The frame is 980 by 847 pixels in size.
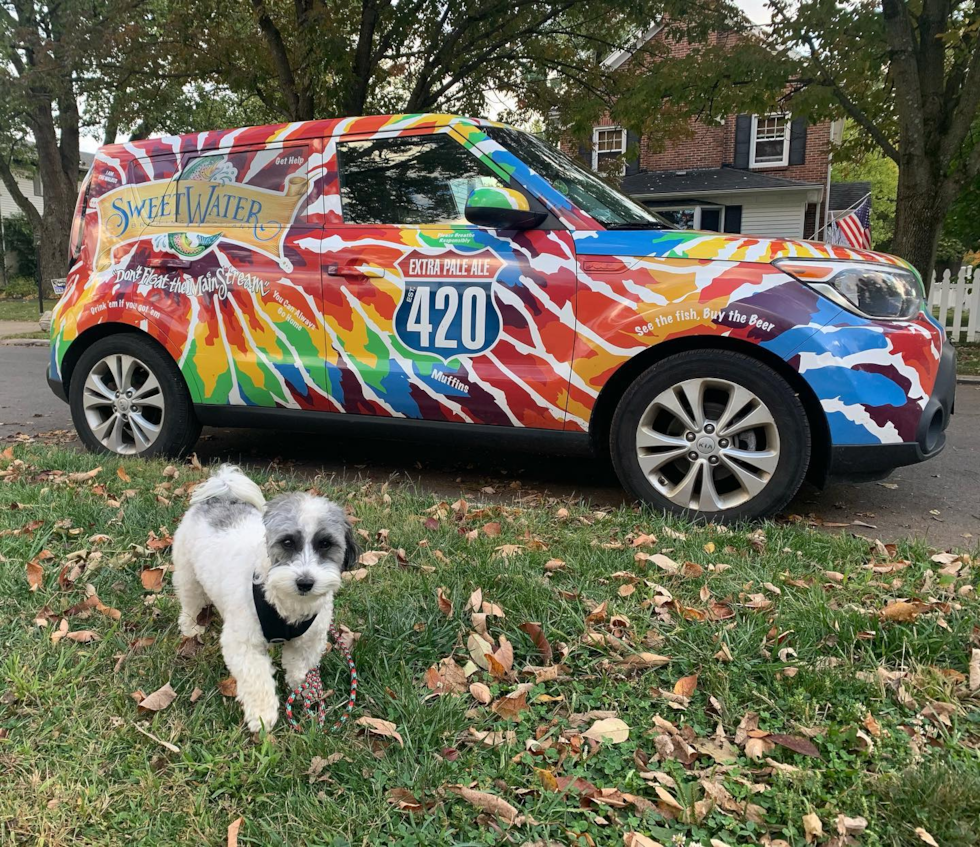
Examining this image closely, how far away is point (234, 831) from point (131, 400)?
12.7 feet

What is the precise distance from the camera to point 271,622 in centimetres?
209

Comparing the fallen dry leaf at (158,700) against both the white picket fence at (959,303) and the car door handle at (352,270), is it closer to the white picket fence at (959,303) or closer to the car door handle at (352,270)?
the car door handle at (352,270)

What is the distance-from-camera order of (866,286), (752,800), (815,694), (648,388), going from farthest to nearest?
(648,388)
(866,286)
(815,694)
(752,800)

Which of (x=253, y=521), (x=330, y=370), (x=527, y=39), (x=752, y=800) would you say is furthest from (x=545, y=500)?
(x=527, y=39)

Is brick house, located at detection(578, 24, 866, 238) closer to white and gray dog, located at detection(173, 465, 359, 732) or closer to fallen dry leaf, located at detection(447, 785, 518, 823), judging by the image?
white and gray dog, located at detection(173, 465, 359, 732)

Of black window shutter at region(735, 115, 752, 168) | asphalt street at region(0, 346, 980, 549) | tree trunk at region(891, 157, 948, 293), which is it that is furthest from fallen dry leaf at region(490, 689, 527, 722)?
black window shutter at region(735, 115, 752, 168)

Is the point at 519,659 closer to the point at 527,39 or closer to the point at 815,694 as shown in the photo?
the point at 815,694

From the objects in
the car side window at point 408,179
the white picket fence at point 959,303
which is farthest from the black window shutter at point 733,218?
the car side window at point 408,179

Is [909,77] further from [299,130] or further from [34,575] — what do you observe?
[34,575]

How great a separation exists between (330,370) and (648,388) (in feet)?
6.19

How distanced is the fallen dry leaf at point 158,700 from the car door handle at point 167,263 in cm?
316

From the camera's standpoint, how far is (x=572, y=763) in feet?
6.53

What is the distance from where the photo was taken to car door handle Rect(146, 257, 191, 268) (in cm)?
471

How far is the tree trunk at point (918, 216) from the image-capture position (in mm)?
9891
